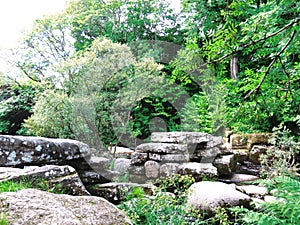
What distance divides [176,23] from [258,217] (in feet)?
33.0

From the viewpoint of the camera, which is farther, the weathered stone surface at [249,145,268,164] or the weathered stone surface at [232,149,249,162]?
the weathered stone surface at [232,149,249,162]

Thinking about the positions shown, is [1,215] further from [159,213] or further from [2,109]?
[2,109]

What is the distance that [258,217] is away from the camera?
129cm

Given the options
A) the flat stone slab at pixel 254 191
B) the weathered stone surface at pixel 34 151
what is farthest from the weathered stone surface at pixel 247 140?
the weathered stone surface at pixel 34 151

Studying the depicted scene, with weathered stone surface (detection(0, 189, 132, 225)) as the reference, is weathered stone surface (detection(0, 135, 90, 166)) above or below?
above

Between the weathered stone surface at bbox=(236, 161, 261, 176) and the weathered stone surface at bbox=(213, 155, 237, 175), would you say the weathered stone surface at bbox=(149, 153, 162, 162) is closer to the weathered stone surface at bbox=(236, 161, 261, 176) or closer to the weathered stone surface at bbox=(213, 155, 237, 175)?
the weathered stone surface at bbox=(213, 155, 237, 175)

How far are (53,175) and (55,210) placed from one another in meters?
0.87

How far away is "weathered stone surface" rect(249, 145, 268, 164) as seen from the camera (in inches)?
233

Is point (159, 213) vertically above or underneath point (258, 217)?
underneath

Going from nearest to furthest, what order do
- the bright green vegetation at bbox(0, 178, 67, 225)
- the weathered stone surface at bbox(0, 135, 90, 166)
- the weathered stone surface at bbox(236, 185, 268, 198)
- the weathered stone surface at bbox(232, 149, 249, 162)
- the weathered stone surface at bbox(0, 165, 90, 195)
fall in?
the bright green vegetation at bbox(0, 178, 67, 225) → the weathered stone surface at bbox(0, 165, 90, 195) → the weathered stone surface at bbox(0, 135, 90, 166) → the weathered stone surface at bbox(236, 185, 268, 198) → the weathered stone surface at bbox(232, 149, 249, 162)

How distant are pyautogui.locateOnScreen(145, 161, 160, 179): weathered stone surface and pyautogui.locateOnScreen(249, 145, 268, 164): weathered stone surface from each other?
2.52 metres

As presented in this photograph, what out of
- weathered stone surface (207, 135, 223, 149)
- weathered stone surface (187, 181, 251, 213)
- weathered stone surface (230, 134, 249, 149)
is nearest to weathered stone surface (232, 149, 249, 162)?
weathered stone surface (230, 134, 249, 149)

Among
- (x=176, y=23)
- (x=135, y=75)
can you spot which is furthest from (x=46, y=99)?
(x=176, y=23)

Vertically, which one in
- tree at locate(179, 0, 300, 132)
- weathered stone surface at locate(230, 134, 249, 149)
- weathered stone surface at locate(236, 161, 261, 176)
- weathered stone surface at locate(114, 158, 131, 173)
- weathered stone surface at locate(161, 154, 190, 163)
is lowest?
weathered stone surface at locate(236, 161, 261, 176)
